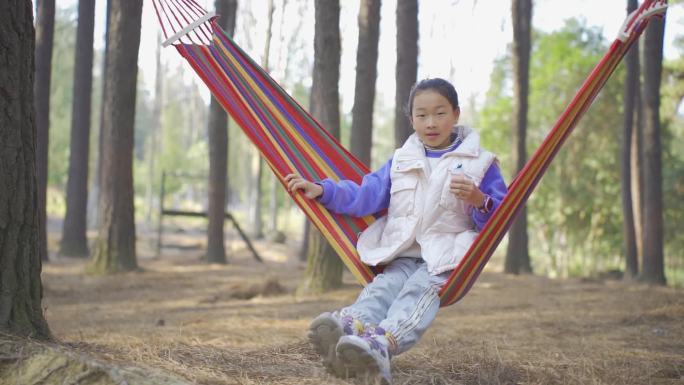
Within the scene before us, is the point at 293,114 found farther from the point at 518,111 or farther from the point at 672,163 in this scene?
the point at 672,163

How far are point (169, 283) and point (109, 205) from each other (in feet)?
3.54

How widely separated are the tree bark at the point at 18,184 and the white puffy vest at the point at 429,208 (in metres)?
1.18

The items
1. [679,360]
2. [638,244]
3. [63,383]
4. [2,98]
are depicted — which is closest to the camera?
[63,383]

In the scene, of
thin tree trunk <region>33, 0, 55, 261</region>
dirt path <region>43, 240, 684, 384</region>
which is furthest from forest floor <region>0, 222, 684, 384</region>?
thin tree trunk <region>33, 0, 55, 261</region>

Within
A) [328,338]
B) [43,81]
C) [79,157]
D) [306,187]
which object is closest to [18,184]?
[306,187]

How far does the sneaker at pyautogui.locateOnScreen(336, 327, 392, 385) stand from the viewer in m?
1.82

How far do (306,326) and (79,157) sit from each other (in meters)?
6.59

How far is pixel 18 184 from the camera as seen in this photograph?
6.99ft

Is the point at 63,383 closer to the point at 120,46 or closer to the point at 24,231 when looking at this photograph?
the point at 24,231

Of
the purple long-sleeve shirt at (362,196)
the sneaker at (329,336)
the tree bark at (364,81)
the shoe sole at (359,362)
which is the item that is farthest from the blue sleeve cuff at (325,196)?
the tree bark at (364,81)

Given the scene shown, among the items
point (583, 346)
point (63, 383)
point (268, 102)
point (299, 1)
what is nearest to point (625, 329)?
point (583, 346)

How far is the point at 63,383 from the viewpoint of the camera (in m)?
1.69

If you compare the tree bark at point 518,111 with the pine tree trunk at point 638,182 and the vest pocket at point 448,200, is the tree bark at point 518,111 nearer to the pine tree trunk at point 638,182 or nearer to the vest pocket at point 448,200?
the pine tree trunk at point 638,182

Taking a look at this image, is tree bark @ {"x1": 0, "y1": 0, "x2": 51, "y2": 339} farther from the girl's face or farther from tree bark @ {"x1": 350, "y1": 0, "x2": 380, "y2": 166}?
tree bark @ {"x1": 350, "y1": 0, "x2": 380, "y2": 166}
